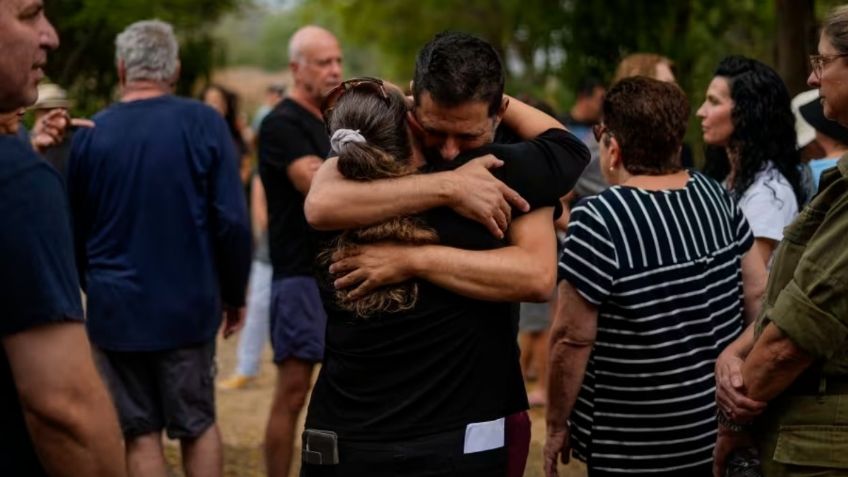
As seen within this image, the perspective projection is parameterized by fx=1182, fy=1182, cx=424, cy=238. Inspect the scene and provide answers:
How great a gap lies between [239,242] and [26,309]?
2884 millimetres

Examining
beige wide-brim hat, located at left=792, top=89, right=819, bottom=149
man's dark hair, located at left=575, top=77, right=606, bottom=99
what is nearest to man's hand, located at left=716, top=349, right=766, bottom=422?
→ beige wide-brim hat, located at left=792, top=89, right=819, bottom=149

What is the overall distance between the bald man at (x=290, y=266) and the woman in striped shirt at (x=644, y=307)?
188cm

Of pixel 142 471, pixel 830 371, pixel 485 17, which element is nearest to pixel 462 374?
pixel 830 371

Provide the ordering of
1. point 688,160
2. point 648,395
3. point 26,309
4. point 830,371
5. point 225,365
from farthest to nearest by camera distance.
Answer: point 225,365 → point 688,160 → point 648,395 → point 830,371 → point 26,309

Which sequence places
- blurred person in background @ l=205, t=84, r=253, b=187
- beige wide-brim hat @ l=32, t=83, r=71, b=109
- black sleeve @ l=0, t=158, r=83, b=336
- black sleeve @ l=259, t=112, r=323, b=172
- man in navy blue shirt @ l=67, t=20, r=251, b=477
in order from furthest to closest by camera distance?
blurred person in background @ l=205, t=84, r=253, b=187, beige wide-brim hat @ l=32, t=83, r=71, b=109, black sleeve @ l=259, t=112, r=323, b=172, man in navy blue shirt @ l=67, t=20, r=251, b=477, black sleeve @ l=0, t=158, r=83, b=336

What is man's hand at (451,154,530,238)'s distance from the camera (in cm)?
293

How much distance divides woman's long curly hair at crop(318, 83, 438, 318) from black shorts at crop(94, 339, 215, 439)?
221 cm

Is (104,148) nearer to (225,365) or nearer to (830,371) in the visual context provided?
(830,371)

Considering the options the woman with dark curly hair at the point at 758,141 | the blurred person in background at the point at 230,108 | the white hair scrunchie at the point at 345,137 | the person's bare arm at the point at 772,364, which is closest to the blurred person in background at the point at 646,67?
the woman with dark curly hair at the point at 758,141

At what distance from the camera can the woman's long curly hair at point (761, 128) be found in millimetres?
4535

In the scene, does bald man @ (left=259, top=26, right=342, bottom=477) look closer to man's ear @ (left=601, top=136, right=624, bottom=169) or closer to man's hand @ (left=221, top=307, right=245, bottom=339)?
man's hand @ (left=221, top=307, right=245, bottom=339)

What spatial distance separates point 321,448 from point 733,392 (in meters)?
1.11

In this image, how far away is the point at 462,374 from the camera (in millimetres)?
3039

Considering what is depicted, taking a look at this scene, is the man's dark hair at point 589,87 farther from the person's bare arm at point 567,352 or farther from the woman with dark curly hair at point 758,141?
the person's bare arm at point 567,352
